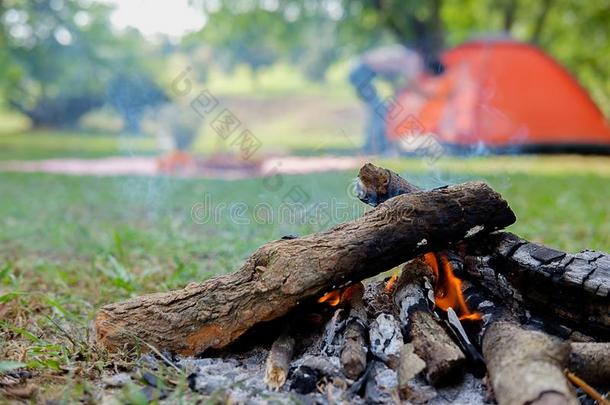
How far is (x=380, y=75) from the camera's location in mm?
12953

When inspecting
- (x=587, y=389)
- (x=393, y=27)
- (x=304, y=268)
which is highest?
(x=393, y=27)

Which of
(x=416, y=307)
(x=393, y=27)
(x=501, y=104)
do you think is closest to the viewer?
(x=416, y=307)

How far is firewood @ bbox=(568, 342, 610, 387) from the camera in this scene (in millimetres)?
1806

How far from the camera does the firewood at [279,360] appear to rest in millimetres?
1868

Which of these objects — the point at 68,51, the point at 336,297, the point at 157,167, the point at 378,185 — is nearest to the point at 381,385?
the point at 336,297

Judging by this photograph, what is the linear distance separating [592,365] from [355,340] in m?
0.71

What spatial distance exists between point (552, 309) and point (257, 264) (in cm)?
102

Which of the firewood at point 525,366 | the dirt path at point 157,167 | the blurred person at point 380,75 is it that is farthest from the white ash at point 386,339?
the blurred person at point 380,75

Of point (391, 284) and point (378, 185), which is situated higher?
point (378, 185)

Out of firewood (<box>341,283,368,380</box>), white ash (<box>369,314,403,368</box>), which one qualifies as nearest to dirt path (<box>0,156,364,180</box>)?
firewood (<box>341,283,368,380</box>)

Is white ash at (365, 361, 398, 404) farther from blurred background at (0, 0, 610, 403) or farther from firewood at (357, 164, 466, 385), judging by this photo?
blurred background at (0, 0, 610, 403)

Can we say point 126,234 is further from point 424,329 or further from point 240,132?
point 240,132

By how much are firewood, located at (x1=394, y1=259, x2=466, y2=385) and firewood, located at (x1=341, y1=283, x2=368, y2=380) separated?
0.14 metres

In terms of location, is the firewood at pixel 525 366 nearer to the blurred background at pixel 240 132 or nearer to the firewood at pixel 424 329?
the firewood at pixel 424 329
